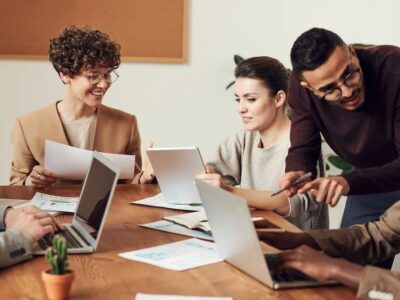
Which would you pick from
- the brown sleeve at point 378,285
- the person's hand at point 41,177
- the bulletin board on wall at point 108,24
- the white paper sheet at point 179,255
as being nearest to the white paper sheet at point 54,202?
the person's hand at point 41,177

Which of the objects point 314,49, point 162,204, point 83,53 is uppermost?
point 314,49

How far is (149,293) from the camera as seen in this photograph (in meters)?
1.57

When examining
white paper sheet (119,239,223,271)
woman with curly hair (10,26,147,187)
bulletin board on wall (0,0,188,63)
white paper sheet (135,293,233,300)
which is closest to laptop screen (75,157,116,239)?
white paper sheet (119,239,223,271)

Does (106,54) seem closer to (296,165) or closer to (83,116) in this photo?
(83,116)

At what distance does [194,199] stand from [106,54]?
0.81m

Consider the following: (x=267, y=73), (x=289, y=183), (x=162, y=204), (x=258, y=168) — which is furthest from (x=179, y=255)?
(x=267, y=73)

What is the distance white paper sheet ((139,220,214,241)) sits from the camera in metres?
2.07

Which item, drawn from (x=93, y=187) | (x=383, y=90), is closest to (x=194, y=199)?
(x=93, y=187)

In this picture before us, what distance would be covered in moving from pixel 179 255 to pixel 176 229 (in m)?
0.28

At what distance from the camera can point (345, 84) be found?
7.00 ft

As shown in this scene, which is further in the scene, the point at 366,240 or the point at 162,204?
the point at 162,204

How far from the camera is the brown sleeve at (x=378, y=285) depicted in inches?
58.4

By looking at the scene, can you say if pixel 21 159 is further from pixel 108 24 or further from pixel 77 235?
pixel 108 24

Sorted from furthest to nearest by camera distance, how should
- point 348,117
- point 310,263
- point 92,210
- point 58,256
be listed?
1. point 348,117
2. point 92,210
3. point 310,263
4. point 58,256
